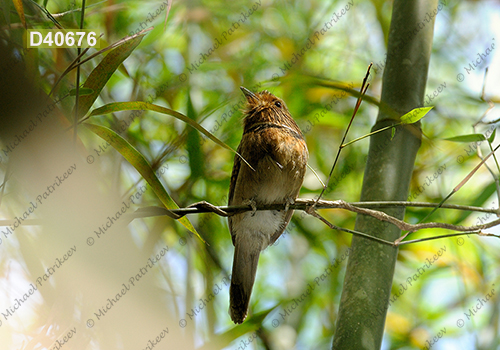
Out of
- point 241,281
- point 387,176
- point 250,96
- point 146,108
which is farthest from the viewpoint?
point 250,96

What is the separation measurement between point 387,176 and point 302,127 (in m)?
1.55

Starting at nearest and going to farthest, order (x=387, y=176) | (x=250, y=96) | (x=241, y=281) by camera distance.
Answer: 1. (x=387, y=176)
2. (x=241, y=281)
3. (x=250, y=96)

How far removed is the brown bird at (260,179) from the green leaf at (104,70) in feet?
3.72

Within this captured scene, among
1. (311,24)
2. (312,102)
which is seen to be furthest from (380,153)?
(311,24)

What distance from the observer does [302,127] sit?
10.6 feet

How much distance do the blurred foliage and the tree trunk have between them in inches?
33.5

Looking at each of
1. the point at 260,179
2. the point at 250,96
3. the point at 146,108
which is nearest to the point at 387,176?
the point at 260,179

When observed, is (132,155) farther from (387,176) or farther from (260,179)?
(260,179)

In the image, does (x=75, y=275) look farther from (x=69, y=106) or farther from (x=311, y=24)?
(x=311, y=24)

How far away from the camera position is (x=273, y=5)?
137 inches

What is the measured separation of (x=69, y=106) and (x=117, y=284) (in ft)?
2.86

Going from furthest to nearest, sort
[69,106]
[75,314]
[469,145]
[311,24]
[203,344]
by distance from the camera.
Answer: [311,24], [469,145], [203,344], [69,106], [75,314]

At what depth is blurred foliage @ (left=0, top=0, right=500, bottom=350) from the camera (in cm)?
264

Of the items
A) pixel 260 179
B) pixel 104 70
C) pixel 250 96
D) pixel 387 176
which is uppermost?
pixel 250 96
